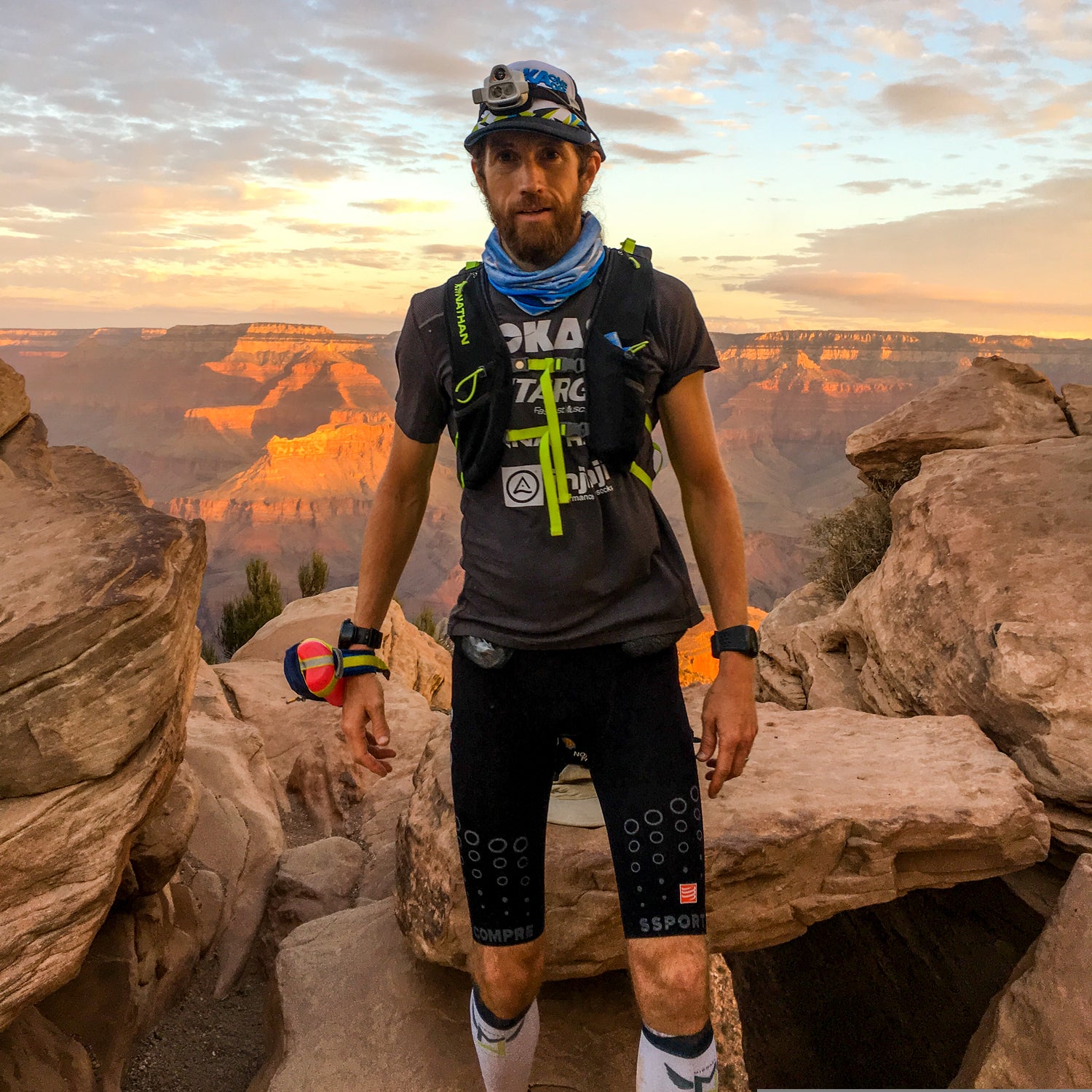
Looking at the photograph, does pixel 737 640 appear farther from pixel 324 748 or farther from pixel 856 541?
pixel 856 541

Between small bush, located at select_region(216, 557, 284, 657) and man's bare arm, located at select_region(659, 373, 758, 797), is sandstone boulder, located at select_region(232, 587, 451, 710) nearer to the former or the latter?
man's bare arm, located at select_region(659, 373, 758, 797)

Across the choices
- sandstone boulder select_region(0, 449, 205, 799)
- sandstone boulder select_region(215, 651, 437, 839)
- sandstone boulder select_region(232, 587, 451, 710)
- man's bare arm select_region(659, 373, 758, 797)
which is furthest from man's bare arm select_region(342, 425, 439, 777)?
sandstone boulder select_region(232, 587, 451, 710)

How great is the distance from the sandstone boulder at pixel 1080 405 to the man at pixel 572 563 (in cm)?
519

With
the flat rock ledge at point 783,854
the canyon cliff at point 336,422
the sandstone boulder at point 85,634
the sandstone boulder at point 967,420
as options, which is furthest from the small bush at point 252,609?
the canyon cliff at point 336,422

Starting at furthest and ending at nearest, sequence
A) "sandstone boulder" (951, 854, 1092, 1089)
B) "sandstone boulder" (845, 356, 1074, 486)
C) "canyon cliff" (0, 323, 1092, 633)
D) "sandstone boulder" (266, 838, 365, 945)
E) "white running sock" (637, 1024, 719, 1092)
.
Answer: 1. "canyon cliff" (0, 323, 1092, 633)
2. "sandstone boulder" (845, 356, 1074, 486)
3. "sandstone boulder" (266, 838, 365, 945)
4. "sandstone boulder" (951, 854, 1092, 1089)
5. "white running sock" (637, 1024, 719, 1092)

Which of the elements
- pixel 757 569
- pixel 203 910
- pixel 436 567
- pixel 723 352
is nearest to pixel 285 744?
pixel 203 910

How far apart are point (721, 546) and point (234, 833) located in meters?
4.16

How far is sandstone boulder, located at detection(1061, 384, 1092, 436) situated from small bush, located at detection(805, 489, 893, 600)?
4.63 ft

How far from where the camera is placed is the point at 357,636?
250 centimetres

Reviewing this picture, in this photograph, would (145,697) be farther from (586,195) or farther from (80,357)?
(80,357)

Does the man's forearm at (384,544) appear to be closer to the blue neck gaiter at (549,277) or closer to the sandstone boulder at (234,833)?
the blue neck gaiter at (549,277)

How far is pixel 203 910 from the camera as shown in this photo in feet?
15.6

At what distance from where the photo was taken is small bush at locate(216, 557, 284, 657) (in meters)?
21.2

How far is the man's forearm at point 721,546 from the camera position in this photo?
237 centimetres
